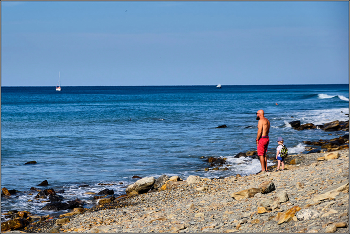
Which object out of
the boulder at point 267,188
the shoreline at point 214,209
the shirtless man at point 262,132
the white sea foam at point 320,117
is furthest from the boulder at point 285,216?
the white sea foam at point 320,117

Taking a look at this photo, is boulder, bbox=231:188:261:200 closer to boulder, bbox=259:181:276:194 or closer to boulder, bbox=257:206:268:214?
boulder, bbox=259:181:276:194

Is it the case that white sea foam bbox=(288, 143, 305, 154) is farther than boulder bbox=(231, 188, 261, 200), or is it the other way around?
white sea foam bbox=(288, 143, 305, 154)

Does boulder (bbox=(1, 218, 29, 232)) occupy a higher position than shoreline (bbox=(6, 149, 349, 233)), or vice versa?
shoreline (bbox=(6, 149, 349, 233))

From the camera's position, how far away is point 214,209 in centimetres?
823

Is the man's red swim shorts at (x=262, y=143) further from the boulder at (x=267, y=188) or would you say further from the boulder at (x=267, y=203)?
the boulder at (x=267, y=203)

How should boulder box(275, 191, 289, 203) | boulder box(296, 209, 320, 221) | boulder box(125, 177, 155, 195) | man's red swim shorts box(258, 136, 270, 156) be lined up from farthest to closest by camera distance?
boulder box(125, 177, 155, 195) → man's red swim shorts box(258, 136, 270, 156) → boulder box(275, 191, 289, 203) → boulder box(296, 209, 320, 221)

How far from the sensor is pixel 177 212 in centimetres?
846

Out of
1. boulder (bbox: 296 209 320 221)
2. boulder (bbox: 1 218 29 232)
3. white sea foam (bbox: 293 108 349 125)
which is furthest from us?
white sea foam (bbox: 293 108 349 125)

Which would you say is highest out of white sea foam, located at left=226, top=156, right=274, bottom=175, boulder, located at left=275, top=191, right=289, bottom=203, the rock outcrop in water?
boulder, located at left=275, top=191, right=289, bottom=203

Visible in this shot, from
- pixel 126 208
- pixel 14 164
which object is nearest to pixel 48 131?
pixel 14 164

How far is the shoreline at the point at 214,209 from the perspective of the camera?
6.42 m

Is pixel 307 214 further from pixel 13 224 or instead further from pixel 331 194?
pixel 13 224

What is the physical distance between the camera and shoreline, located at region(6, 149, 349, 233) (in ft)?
21.1

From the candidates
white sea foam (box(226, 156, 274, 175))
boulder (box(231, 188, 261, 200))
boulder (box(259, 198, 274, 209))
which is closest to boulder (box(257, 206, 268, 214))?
boulder (box(259, 198, 274, 209))
